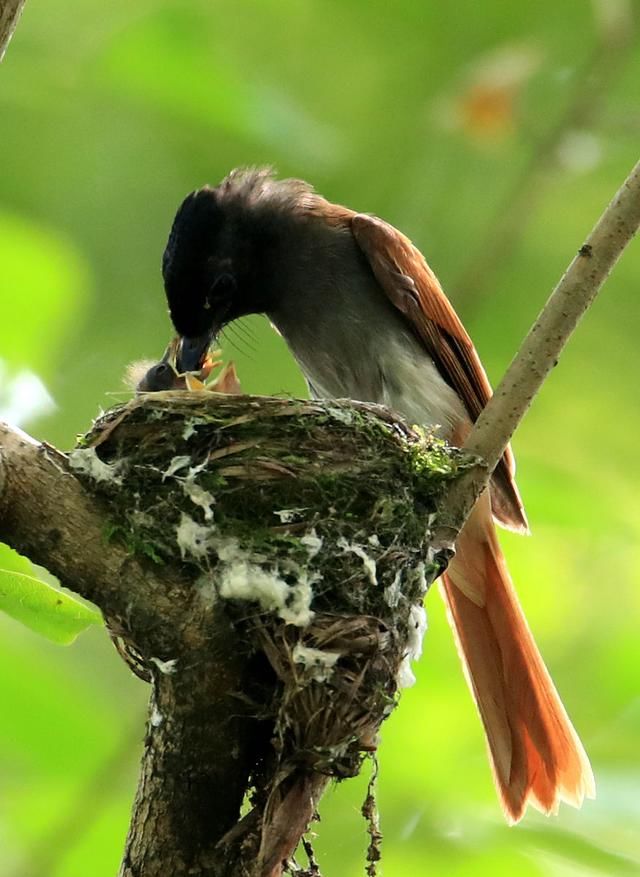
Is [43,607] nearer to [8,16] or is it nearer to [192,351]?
[8,16]

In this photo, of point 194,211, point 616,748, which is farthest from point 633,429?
point 194,211

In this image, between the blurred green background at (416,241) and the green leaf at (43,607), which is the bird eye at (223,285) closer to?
the blurred green background at (416,241)

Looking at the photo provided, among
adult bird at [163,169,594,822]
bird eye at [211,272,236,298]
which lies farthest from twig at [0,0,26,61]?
bird eye at [211,272,236,298]

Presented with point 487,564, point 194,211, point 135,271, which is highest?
point 135,271

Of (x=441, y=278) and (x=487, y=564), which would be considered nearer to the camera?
(x=487, y=564)

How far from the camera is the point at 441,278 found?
6422 mm

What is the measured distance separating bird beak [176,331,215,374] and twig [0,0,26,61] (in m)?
2.14

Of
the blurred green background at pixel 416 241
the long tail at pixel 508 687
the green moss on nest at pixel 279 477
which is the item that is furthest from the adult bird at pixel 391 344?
the green moss on nest at pixel 279 477

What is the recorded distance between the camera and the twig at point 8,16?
9.99 ft

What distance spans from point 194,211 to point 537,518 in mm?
1899

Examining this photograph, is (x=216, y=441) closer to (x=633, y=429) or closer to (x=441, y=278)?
(x=441, y=278)

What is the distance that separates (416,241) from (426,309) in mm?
1588

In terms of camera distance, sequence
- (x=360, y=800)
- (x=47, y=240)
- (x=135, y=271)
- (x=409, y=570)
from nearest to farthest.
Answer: (x=409, y=570), (x=360, y=800), (x=47, y=240), (x=135, y=271)

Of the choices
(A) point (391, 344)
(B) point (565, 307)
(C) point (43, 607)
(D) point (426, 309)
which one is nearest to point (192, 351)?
(A) point (391, 344)
